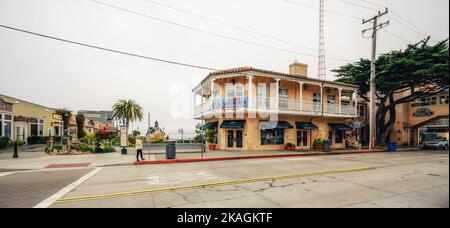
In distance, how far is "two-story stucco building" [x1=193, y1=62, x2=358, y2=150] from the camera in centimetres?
1940

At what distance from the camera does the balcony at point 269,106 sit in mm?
19094

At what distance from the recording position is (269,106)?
1981 cm

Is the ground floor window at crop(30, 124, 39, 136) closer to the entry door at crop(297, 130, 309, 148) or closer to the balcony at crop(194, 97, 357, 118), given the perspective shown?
the balcony at crop(194, 97, 357, 118)

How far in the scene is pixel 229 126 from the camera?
19.2 metres

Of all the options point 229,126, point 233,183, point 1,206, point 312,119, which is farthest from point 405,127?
point 1,206

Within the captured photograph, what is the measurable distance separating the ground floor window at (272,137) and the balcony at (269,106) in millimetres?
2207

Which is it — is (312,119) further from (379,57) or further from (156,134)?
(156,134)

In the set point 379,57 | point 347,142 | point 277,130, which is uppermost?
point 379,57

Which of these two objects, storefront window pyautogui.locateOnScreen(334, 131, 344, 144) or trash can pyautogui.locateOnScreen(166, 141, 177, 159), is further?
storefront window pyautogui.locateOnScreen(334, 131, 344, 144)

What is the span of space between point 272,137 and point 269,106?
10.2ft

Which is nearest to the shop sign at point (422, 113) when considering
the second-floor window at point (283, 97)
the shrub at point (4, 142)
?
the second-floor window at point (283, 97)

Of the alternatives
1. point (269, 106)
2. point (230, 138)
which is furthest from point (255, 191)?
point (269, 106)

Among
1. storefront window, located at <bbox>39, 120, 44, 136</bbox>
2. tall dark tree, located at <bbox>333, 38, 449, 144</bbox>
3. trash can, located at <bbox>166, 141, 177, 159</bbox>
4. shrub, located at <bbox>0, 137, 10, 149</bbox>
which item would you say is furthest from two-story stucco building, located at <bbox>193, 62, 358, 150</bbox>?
storefront window, located at <bbox>39, 120, 44, 136</bbox>
